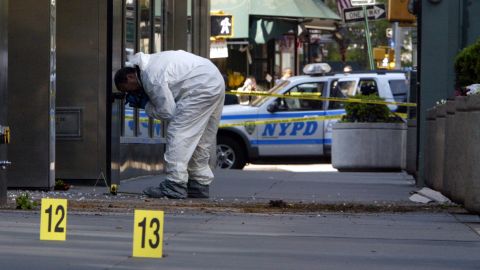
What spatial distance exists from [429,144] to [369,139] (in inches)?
266

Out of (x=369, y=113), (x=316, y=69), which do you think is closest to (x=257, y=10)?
(x=316, y=69)

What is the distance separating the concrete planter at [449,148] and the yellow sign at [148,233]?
4.29 meters

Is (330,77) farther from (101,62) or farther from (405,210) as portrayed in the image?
(405,210)

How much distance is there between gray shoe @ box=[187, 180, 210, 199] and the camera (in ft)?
40.4

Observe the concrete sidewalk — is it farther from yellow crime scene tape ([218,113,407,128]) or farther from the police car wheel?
yellow crime scene tape ([218,113,407,128])

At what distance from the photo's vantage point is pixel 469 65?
1166 centimetres

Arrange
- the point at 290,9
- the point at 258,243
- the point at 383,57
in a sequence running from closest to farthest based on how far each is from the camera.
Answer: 1. the point at 258,243
2. the point at 290,9
3. the point at 383,57

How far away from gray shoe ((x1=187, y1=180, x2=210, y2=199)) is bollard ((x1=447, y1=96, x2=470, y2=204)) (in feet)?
8.69

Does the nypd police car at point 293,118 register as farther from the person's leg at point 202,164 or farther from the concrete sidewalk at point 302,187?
the person's leg at point 202,164

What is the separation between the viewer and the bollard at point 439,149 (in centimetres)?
1210

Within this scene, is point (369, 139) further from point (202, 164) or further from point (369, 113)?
point (202, 164)

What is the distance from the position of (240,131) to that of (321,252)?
14509mm

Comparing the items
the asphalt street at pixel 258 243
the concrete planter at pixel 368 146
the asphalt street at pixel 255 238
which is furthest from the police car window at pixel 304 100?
the asphalt street at pixel 258 243

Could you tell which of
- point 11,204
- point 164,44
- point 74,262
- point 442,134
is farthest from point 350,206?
point 164,44
